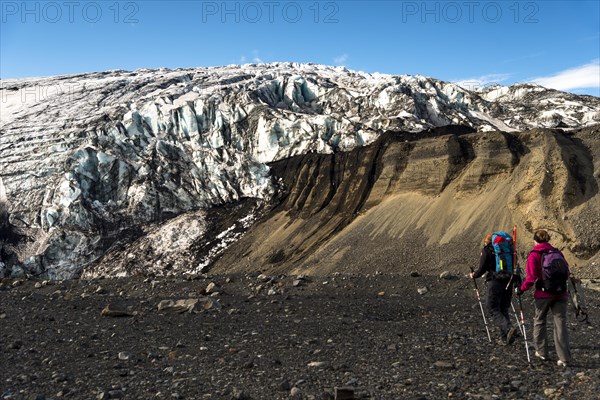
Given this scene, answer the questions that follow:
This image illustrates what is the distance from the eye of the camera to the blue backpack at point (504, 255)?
8.62 m

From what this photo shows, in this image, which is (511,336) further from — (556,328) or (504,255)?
(504,255)

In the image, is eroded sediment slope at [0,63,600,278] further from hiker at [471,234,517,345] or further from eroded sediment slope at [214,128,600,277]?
hiker at [471,234,517,345]

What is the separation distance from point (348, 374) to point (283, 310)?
488 cm

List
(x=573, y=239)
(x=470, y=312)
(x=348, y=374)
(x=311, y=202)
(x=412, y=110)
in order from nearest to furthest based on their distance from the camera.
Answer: (x=348, y=374) → (x=470, y=312) → (x=573, y=239) → (x=311, y=202) → (x=412, y=110)

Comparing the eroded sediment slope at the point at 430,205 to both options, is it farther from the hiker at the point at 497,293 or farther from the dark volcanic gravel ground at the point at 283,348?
the hiker at the point at 497,293

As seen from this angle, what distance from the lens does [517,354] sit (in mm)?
7727

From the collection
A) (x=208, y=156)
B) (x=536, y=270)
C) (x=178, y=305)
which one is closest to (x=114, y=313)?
(x=178, y=305)

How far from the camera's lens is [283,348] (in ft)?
27.6

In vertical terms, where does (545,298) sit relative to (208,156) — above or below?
below

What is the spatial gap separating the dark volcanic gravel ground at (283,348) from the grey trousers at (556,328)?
0.73ft

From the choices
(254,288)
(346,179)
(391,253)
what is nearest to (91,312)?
(254,288)

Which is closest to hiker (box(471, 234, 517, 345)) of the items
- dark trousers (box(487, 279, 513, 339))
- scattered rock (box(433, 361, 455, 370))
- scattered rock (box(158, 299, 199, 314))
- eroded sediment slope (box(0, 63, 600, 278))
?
dark trousers (box(487, 279, 513, 339))

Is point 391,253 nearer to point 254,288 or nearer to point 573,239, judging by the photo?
point 573,239

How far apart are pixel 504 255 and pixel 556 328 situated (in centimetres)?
164
